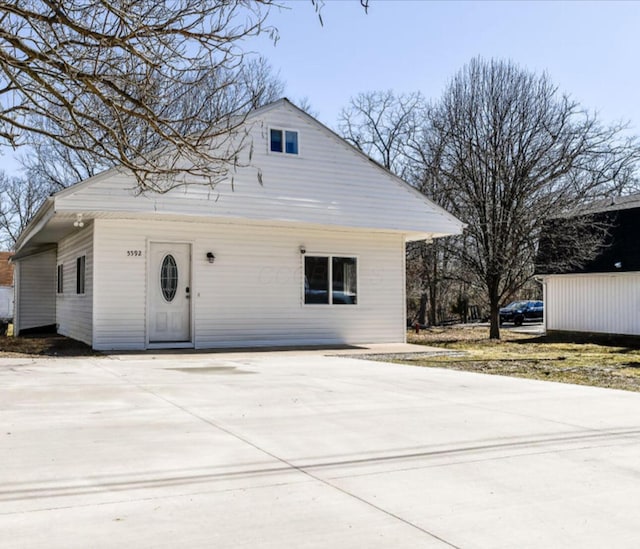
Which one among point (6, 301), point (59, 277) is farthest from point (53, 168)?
point (59, 277)

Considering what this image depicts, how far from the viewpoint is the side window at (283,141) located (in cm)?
1501

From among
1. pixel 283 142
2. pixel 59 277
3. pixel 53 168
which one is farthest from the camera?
pixel 53 168

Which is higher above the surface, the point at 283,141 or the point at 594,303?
the point at 283,141

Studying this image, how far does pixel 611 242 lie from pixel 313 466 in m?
20.9

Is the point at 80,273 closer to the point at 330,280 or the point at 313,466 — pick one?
the point at 330,280

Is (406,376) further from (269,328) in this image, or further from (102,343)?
(102,343)

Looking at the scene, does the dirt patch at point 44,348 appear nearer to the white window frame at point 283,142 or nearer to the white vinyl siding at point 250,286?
the white vinyl siding at point 250,286

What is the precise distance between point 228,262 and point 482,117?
37.2 feet

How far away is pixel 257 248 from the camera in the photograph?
1523 cm

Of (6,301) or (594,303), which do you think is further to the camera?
(6,301)

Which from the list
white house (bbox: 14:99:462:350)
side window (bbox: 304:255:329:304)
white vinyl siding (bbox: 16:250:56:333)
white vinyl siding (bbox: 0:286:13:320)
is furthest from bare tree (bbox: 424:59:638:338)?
Answer: white vinyl siding (bbox: 0:286:13:320)

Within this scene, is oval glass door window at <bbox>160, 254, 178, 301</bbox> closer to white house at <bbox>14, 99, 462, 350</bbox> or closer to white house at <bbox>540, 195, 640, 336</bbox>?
white house at <bbox>14, 99, 462, 350</bbox>

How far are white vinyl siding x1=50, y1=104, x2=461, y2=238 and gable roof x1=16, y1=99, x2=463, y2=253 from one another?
2 cm

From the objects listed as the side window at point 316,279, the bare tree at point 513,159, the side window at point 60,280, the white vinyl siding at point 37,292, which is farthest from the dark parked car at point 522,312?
the side window at point 60,280
